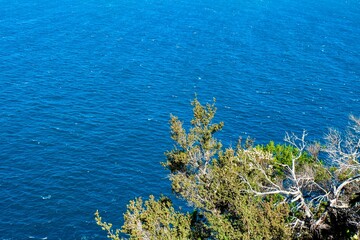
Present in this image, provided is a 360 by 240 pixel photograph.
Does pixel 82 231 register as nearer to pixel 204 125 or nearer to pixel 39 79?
pixel 204 125

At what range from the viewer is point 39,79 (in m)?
119

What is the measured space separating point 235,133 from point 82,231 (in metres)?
41.5

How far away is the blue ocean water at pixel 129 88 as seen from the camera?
3226 inches

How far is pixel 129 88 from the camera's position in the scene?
11888cm

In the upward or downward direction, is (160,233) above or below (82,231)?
below

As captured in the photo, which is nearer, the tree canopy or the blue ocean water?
the tree canopy

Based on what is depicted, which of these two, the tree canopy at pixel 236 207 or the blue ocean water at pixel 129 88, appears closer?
the tree canopy at pixel 236 207

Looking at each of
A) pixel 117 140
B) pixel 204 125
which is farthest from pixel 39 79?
pixel 204 125

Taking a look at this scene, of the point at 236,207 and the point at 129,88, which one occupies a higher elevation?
the point at 129,88

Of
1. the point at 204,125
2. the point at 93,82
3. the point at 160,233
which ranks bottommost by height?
the point at 160,233

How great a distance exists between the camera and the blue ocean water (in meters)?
81.9

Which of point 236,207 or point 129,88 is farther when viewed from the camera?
point 129,88

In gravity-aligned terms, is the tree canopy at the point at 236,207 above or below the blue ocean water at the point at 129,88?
below

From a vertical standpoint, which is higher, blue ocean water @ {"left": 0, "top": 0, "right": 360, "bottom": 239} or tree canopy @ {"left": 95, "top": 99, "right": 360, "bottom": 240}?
blue ocean water @ {"left": 0, "top": 0, "right": 360, "bottom": 239}
